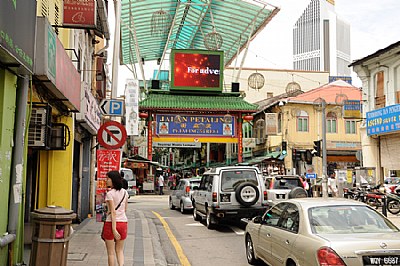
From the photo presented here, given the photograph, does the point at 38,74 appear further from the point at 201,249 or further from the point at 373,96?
the point at 373,96

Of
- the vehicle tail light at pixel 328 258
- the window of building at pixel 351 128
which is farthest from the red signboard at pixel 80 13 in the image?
the window of building at pixel 351 128

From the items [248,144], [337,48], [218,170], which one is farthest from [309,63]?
[218,170]

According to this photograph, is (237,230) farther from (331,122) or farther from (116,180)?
(331,122)

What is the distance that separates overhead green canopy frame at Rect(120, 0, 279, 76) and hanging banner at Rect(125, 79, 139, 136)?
6.21 m

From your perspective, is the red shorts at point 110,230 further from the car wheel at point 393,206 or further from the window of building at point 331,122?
the window of building at point 331,122

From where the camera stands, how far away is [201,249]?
11000 mm

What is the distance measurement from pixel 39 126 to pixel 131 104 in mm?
23512

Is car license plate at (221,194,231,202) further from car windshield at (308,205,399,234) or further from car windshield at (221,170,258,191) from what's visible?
car windshield at (308,205,399,234)

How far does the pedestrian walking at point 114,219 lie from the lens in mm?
7129

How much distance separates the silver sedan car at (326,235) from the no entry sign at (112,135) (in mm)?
4362

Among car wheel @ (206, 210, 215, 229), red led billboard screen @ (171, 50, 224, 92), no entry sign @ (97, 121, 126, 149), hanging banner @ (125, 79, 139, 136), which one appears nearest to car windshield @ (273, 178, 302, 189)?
car wheel @ (206, 210, 215, 229)

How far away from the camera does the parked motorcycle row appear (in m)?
18.5

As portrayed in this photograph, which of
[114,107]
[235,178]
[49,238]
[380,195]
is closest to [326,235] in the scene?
[49,238]

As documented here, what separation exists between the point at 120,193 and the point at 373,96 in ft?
74.3
